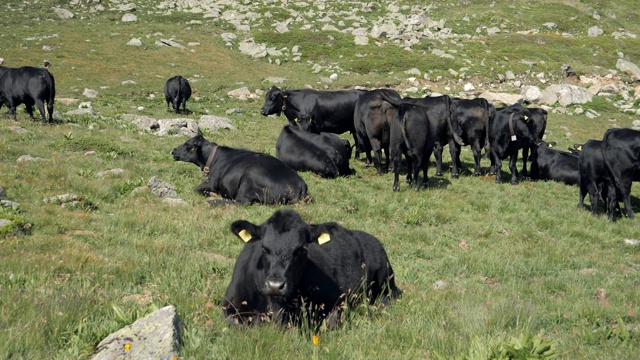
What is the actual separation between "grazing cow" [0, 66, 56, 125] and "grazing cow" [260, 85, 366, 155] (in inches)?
290

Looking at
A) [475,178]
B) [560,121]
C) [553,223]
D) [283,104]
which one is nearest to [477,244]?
[553,223]

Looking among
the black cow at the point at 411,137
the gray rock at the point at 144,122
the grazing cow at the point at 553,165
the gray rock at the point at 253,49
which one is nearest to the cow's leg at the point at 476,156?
the grazing cow at the point at 553,165

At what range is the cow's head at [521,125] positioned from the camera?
1695 cm

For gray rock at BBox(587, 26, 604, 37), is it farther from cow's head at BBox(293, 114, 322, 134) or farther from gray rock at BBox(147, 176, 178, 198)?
gray rock at BBox(147, 176, 178, 198)

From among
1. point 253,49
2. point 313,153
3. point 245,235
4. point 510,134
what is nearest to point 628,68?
point 253,49

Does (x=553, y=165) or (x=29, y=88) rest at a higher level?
(x=29, y=88)

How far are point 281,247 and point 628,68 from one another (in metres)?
45.4

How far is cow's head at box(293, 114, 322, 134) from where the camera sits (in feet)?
63.6

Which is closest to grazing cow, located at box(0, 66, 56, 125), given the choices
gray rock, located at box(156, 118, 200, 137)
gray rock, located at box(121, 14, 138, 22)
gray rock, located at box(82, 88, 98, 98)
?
gray rock, located at box(156, 118, 200, 137)

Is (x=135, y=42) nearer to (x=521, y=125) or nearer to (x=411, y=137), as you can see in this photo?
(x=521, y=125)

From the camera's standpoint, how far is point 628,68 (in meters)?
42.3

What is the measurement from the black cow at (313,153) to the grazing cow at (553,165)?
22.8 ft

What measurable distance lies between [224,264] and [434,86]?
3108 centimetres

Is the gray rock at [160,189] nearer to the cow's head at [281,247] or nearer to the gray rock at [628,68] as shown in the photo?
the cow's head at [281,247]
